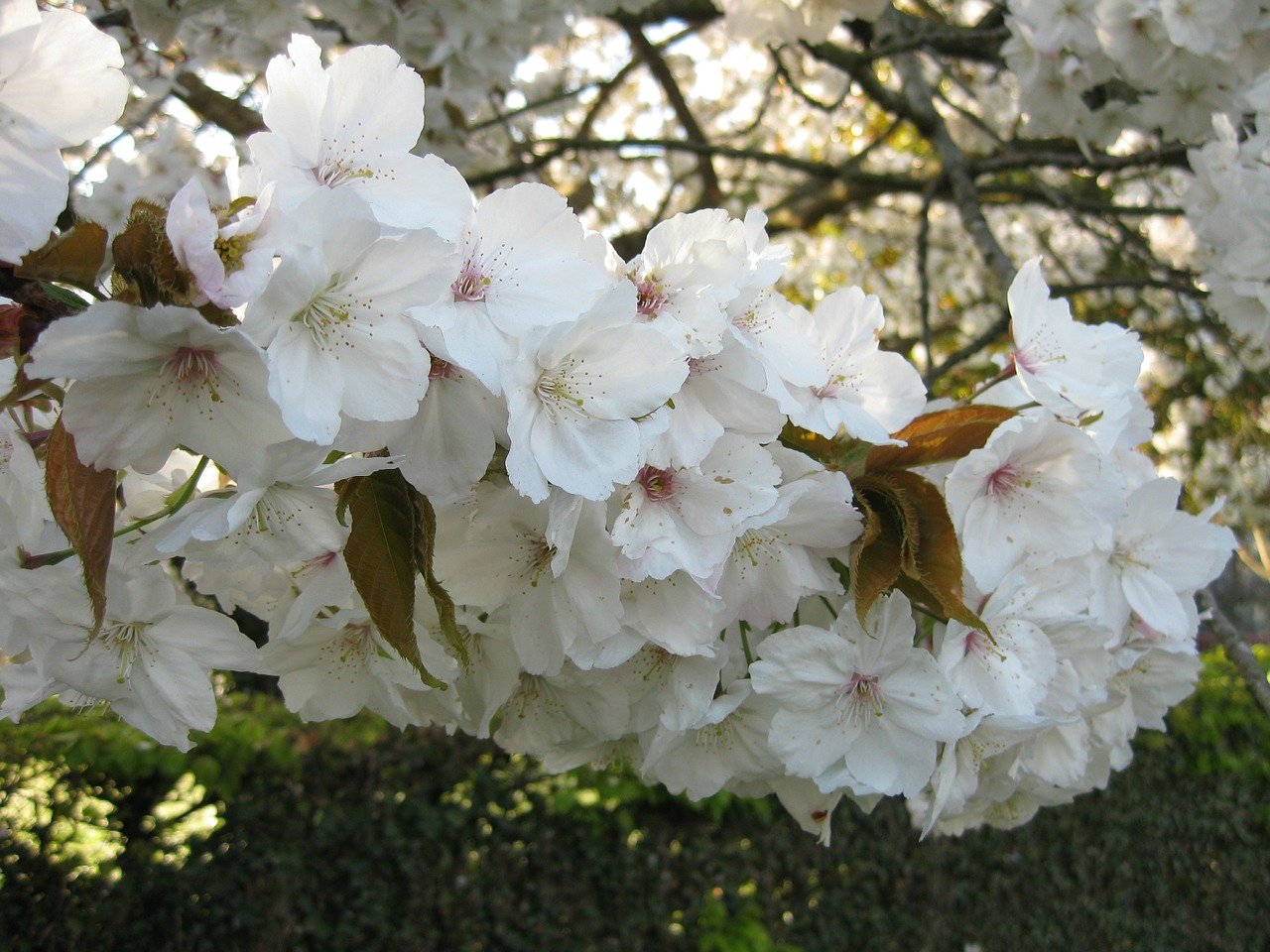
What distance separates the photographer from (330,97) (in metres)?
0.86

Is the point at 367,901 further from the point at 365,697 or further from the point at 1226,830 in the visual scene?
the point at 1226,830

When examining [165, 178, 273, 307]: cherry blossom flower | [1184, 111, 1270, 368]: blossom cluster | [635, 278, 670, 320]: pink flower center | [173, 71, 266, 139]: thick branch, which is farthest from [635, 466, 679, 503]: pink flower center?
[173, 71, 266, 139]: thick branch

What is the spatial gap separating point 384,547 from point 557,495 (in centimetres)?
17

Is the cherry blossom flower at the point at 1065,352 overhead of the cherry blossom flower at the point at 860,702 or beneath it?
overhead

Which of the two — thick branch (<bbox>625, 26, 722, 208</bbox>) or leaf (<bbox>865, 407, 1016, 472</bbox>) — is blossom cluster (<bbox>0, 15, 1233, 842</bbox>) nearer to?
leaf (<bbox>865, 407, 1016, 472</bbox>)

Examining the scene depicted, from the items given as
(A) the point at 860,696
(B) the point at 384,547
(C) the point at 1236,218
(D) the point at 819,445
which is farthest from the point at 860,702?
(C) the point at 1236,218

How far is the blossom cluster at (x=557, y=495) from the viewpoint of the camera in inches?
28.4

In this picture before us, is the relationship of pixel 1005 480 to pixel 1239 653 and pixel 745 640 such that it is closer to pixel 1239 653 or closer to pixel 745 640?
pixel 745 640

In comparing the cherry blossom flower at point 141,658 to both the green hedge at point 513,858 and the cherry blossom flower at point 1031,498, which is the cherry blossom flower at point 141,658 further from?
the green hedge at point 513,858

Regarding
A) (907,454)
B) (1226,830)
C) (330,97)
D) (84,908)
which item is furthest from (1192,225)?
(1226,830)

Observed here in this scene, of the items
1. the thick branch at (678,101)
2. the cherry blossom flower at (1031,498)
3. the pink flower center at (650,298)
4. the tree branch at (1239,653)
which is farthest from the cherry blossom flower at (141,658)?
the thick branch at (678,101)

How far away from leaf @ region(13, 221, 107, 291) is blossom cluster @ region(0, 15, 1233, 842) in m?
0.04

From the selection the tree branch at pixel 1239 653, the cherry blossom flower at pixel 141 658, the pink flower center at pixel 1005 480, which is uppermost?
the pink flower center at pixel 1005 480

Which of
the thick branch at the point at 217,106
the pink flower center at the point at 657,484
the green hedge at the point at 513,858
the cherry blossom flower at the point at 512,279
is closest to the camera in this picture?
the cherry blossom flower at the point at 512,279
